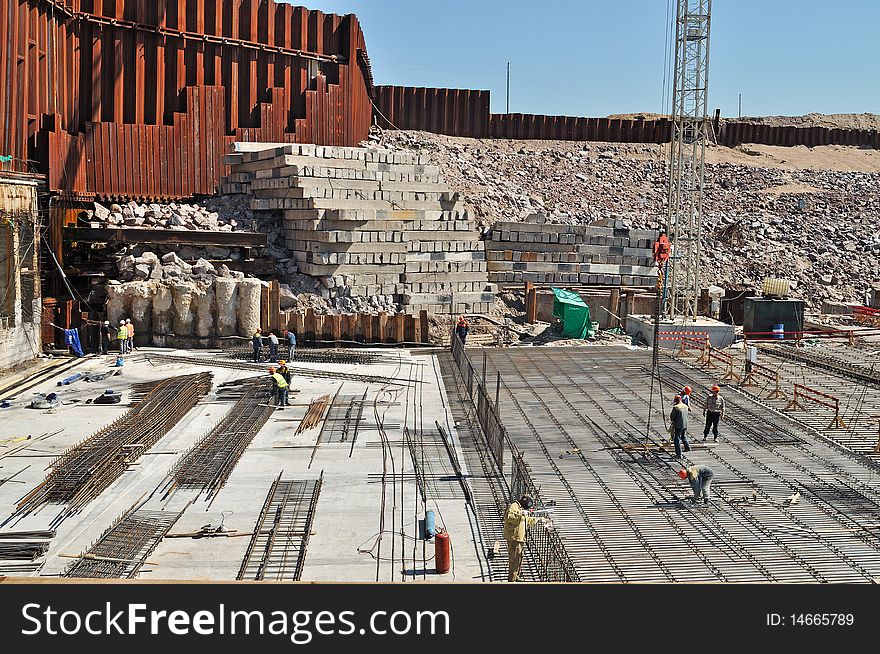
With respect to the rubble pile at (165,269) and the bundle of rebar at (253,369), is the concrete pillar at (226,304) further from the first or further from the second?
the bundle of rebar at (253,369)

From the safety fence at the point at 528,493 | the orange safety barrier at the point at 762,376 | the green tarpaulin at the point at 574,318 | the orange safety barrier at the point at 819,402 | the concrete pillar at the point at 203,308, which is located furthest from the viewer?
the green tarpaulin at the point at 574,318

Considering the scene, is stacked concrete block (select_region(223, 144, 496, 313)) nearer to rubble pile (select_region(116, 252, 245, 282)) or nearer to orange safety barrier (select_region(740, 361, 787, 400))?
rubble pile (select_region(116, 252, 245, 282))

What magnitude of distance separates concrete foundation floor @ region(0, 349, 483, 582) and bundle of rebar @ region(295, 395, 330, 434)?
0.57 ft

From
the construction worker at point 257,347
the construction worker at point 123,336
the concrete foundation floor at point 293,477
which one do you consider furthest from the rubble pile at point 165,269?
the concrete foundation floor at point 293,477

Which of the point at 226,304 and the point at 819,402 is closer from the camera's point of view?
the point at 819,402

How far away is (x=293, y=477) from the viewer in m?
15.3

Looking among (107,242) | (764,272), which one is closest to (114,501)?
(107,242)

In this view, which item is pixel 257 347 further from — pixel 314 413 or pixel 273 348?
pixel 314 413

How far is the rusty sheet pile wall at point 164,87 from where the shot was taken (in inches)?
1180

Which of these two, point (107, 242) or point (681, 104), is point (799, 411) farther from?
point (107, 242)

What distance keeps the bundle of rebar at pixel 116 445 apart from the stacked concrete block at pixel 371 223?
982 centimetres

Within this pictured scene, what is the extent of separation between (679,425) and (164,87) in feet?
84.1

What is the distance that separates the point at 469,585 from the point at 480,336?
26.0 m

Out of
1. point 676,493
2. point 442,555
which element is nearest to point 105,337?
point 676,493
